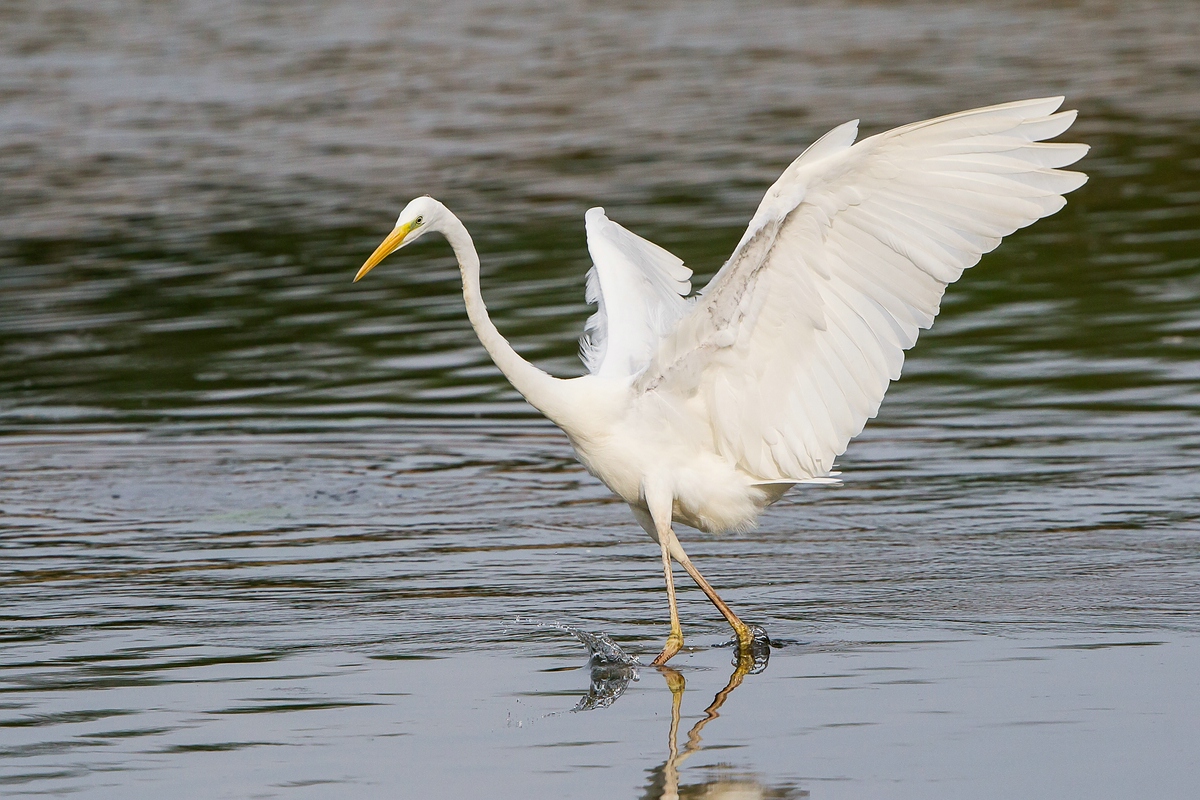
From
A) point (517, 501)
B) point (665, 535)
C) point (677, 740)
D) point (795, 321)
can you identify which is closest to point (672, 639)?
point (665, 535)

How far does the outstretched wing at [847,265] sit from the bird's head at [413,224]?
3.49ft

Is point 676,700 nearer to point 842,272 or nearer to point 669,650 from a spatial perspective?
point 669,650

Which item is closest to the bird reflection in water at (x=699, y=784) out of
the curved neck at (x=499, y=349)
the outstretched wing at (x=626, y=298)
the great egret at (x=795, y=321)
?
the great egret at (x=795, y=321)

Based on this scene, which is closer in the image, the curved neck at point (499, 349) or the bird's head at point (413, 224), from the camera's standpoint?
the bird's head at point (413, 224)

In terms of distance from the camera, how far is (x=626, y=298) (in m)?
8.87

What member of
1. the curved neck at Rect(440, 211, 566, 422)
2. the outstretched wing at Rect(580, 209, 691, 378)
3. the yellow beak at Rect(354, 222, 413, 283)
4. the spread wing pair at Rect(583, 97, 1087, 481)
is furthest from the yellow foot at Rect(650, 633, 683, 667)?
the yellow beak at Rect(354, 222, 413, 283)

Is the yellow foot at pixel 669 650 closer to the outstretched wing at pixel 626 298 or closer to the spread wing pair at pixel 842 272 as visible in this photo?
the spread wing pair at pixel 842 272

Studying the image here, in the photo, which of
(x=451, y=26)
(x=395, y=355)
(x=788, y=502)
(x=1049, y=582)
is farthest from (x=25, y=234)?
(x=451, y=26)

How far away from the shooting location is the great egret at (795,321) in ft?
22.5

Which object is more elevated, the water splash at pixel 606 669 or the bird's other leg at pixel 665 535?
the bird's other leg at pixel 665 535

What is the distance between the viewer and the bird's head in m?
7.53

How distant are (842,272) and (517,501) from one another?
3.39 m

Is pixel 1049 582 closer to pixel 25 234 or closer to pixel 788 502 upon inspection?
pixel 788 502

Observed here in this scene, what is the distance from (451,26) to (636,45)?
183 inches
